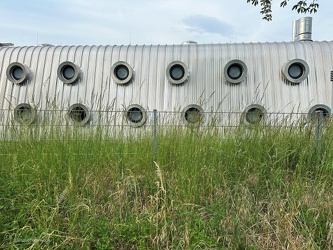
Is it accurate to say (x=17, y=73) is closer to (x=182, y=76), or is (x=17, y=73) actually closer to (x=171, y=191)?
(x=182, y=76)

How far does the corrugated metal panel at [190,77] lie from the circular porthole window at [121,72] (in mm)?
185

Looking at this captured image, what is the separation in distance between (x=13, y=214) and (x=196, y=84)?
21.7 feet

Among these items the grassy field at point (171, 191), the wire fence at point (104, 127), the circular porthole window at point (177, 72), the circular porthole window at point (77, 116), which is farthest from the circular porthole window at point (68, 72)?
the grassy field at point (171, 191)

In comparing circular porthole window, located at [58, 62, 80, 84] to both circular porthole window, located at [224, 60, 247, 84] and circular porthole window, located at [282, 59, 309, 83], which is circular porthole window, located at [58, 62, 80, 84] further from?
circular porthole window, located at [282, 59, 309, 83]

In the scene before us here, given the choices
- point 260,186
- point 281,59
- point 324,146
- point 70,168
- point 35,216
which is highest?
point 281,59

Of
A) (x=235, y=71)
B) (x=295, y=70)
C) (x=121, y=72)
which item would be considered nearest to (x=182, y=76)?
(x=235, y=71)

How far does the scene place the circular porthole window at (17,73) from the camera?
794 centimetres

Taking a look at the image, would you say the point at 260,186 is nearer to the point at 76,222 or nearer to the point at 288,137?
the point at 288,137

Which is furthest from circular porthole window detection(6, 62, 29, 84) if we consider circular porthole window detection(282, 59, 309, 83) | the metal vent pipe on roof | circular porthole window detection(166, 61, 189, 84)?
the metal vent pipe on roof

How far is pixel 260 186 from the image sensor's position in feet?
7.82

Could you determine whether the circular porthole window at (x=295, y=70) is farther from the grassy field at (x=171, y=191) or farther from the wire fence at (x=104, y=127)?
the grassy field at (x=171, y=191)

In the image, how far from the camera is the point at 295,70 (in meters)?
7.33

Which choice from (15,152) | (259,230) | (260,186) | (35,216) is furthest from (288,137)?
(15,152)

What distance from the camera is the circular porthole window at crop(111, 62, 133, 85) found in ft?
25.1
